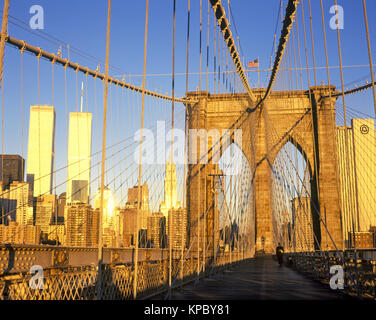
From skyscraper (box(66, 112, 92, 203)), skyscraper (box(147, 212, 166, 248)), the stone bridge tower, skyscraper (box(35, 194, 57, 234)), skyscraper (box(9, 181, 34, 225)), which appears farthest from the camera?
the stone bridge tower

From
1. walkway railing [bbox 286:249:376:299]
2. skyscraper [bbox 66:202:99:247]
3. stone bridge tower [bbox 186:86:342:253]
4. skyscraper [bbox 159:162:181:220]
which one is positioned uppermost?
stone bridge tower [bbox 186:86:342:253]

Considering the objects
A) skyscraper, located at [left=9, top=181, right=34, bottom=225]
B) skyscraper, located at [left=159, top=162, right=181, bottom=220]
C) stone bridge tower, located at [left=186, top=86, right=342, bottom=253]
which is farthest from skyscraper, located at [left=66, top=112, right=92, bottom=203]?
stone bridge tower, located at [left=186, top=86, right=342, bottom=253]

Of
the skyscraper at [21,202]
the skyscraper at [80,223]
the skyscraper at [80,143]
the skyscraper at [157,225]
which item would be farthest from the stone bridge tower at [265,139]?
the skyscraper at [21,202]

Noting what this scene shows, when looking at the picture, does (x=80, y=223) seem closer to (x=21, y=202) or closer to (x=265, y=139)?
(x=21, y=202)

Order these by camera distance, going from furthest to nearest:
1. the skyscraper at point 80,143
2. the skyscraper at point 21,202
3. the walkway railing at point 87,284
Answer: the skyscraper at point 80,143 → the skyscraper at point 21,202 → the walkway railing at point 87,284

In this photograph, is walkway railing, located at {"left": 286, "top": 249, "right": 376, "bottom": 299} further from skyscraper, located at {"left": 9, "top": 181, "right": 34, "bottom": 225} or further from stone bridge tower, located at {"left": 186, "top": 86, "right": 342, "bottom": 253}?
stone bridge tower, located at {"left": 186, "top": 86, "right": 342, "bottom": 253}

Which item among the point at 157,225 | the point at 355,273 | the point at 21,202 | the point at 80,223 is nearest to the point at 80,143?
the point at 80,223

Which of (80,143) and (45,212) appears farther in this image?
(80,143)

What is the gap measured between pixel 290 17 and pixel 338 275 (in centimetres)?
1019

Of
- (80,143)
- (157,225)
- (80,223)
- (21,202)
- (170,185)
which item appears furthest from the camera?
(157,225)

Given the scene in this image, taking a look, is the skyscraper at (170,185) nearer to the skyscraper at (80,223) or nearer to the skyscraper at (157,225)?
the skyscraper at (157,225)

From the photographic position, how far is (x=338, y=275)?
9211 mm

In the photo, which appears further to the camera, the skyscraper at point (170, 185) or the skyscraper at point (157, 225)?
the skyscraper at point (157, 225)

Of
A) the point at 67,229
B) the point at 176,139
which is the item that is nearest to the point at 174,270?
the point at 67,229
